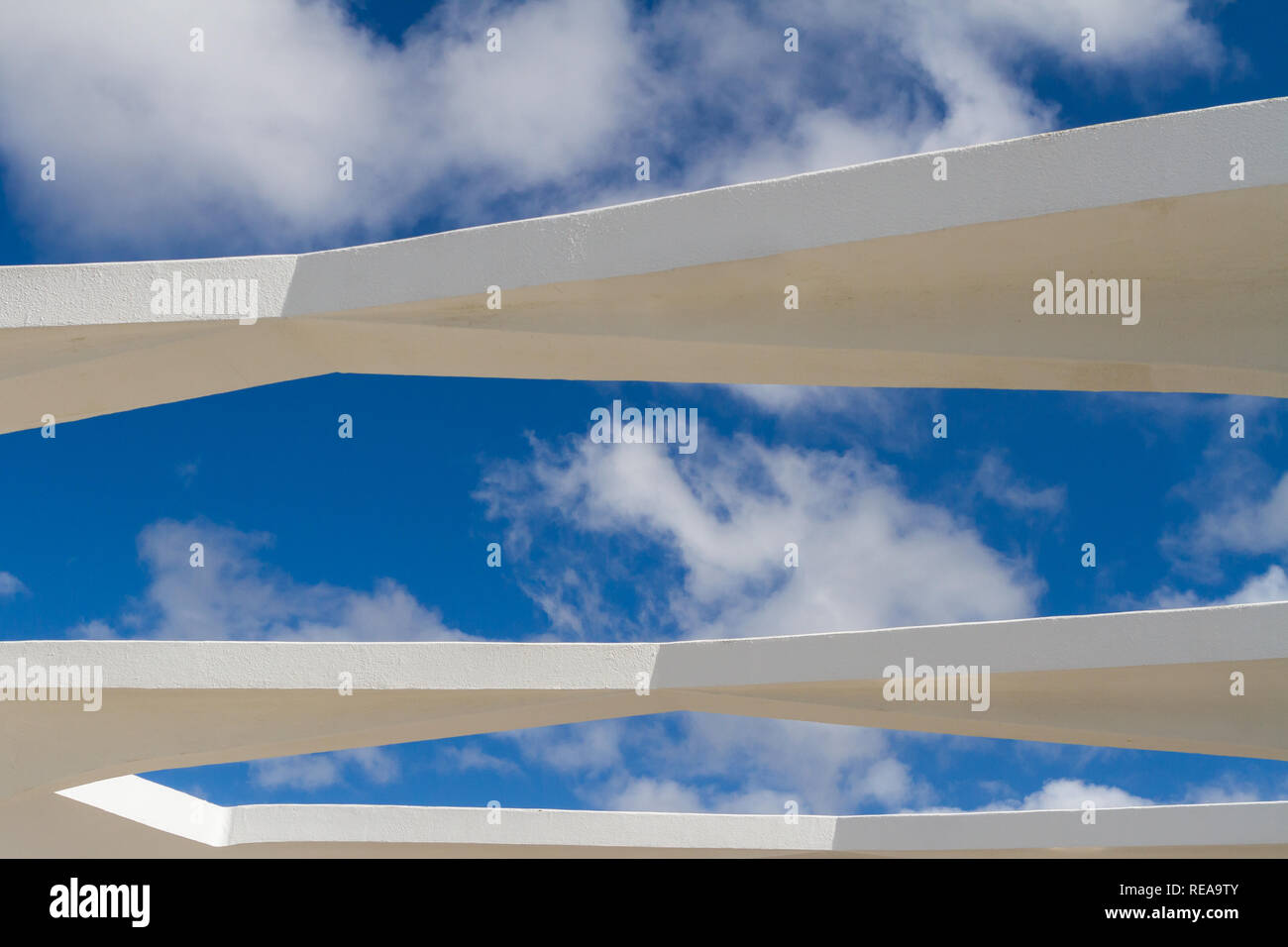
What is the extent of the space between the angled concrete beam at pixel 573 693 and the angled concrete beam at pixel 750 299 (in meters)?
2.87

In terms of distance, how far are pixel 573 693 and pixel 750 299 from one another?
4.57 meters

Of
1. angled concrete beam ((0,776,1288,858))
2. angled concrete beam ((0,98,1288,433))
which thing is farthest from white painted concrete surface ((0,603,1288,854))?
angled concrete beam ((0,776,1288,858))

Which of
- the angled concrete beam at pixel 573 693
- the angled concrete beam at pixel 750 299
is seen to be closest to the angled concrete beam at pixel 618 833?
the angled concrete beam at pixel 573 693

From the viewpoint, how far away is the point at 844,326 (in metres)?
6.37

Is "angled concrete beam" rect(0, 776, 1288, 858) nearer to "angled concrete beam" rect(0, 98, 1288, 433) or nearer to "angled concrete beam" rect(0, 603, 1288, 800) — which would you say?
"angled concrete beam" rect(0, 603, 1288, 800)

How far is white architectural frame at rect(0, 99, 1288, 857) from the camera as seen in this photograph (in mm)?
5590

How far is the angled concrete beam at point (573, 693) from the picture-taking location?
8789 millimetres

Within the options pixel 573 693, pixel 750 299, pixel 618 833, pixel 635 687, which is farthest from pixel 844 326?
pixel 618 833
